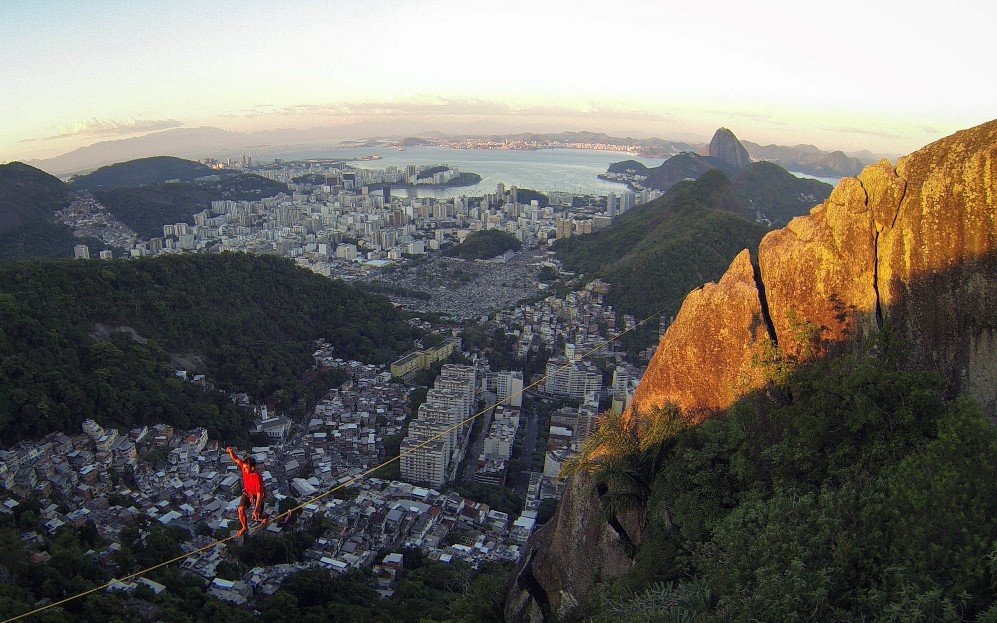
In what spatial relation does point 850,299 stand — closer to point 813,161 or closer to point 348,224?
point 348,224

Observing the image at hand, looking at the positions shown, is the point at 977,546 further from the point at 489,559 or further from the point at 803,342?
the point at 489,559

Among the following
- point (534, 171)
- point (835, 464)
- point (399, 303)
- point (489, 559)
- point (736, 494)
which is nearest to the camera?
point (835, 464)

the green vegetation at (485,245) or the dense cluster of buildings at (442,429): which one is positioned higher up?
the green vegetation at (485,245)

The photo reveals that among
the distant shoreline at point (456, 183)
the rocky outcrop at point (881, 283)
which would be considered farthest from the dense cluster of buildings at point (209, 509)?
the distant shoreline at point (456, 183)

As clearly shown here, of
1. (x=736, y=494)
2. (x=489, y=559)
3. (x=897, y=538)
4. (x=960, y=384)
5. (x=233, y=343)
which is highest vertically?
(x=960, y=384)

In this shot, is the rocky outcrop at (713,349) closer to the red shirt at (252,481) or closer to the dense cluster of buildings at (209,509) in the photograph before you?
A: the red shirt at (252,481)

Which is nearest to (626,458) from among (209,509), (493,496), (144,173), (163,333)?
(493,496)

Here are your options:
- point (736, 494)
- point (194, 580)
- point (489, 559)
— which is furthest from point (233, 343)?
point (736, 494)
